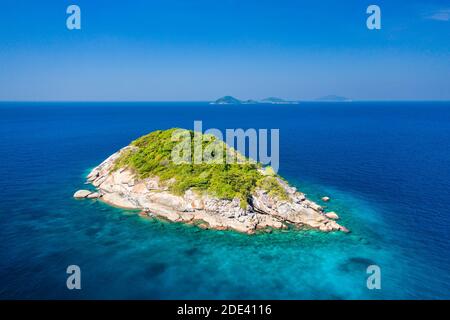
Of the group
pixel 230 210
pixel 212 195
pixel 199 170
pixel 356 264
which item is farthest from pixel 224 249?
pixel 356 264

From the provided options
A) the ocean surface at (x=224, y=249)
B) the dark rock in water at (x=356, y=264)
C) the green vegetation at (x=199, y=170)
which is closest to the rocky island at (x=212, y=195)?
the green vegetation at (x=199, y=170)

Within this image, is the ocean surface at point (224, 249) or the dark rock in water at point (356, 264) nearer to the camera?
the ocean surface at point (224, 249)

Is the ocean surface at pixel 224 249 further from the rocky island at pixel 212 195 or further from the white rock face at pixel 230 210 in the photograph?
the rocky island at pixel 212 195

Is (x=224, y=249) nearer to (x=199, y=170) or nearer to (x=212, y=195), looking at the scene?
(x=212, y=195)

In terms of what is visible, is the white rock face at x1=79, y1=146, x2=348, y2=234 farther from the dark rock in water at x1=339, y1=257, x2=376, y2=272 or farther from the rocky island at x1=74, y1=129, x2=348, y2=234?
the dark rock in water at x1=339, y1=257, x2=376, y2=272

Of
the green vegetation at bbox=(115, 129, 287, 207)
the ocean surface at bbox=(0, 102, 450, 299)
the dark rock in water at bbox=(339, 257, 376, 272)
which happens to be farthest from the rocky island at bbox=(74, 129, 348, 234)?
the dark rock in water at bbox=(339, 257, 376, 272)

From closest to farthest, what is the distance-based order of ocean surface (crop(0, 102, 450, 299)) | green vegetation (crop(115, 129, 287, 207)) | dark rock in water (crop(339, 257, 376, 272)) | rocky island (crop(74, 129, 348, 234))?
1. ocean surface (crop(0, 102, 450, 299))
2. dark rock in water (crop(339, 257, 376, 272))
3. rocky island (crop(74, 129, 348, 234))
4. green vegetation (crop(115, 129, 287, 207))
